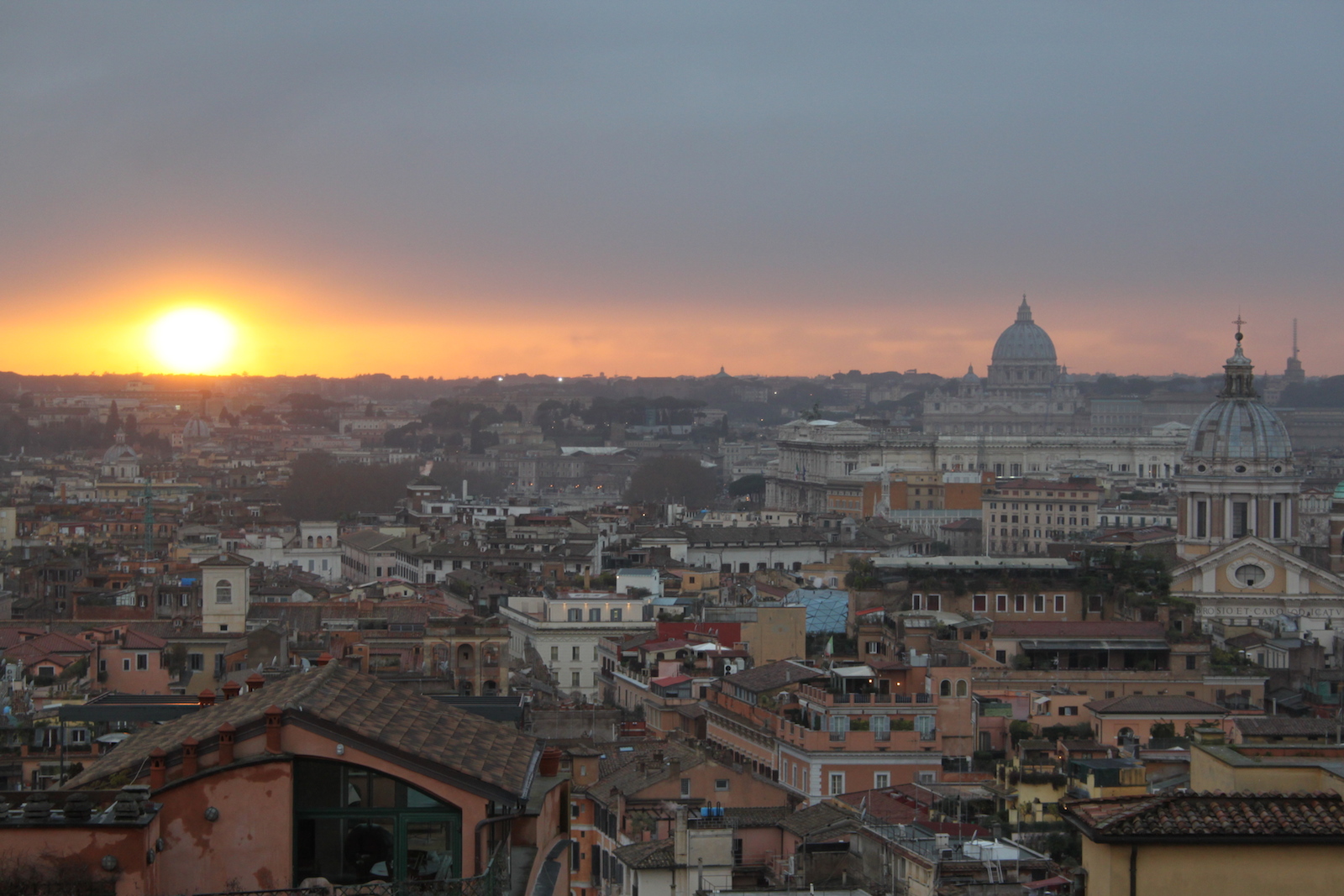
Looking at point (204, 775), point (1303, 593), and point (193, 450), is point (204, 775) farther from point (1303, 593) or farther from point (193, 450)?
point (193, 450)

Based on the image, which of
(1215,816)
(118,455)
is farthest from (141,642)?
(118,455)

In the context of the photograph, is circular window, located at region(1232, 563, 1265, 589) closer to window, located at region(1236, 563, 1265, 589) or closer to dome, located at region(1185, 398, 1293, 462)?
window, located at region(1236, 563, 1265, 589)

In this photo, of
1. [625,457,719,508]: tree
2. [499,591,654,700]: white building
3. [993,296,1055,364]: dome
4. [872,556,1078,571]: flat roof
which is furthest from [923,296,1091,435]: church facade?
[499,591,654,700]: white building

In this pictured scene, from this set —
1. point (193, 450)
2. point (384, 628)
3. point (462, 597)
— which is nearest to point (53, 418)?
point (193, 450)

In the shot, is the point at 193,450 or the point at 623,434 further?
the point at 623,434

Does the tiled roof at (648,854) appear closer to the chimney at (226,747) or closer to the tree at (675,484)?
the chimney at (226,747)

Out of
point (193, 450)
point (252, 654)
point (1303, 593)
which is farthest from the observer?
point (193, 450)

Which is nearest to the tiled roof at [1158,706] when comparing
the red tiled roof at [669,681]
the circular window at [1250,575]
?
the red tiled roof at [669,681]

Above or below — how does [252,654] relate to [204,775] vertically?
below
